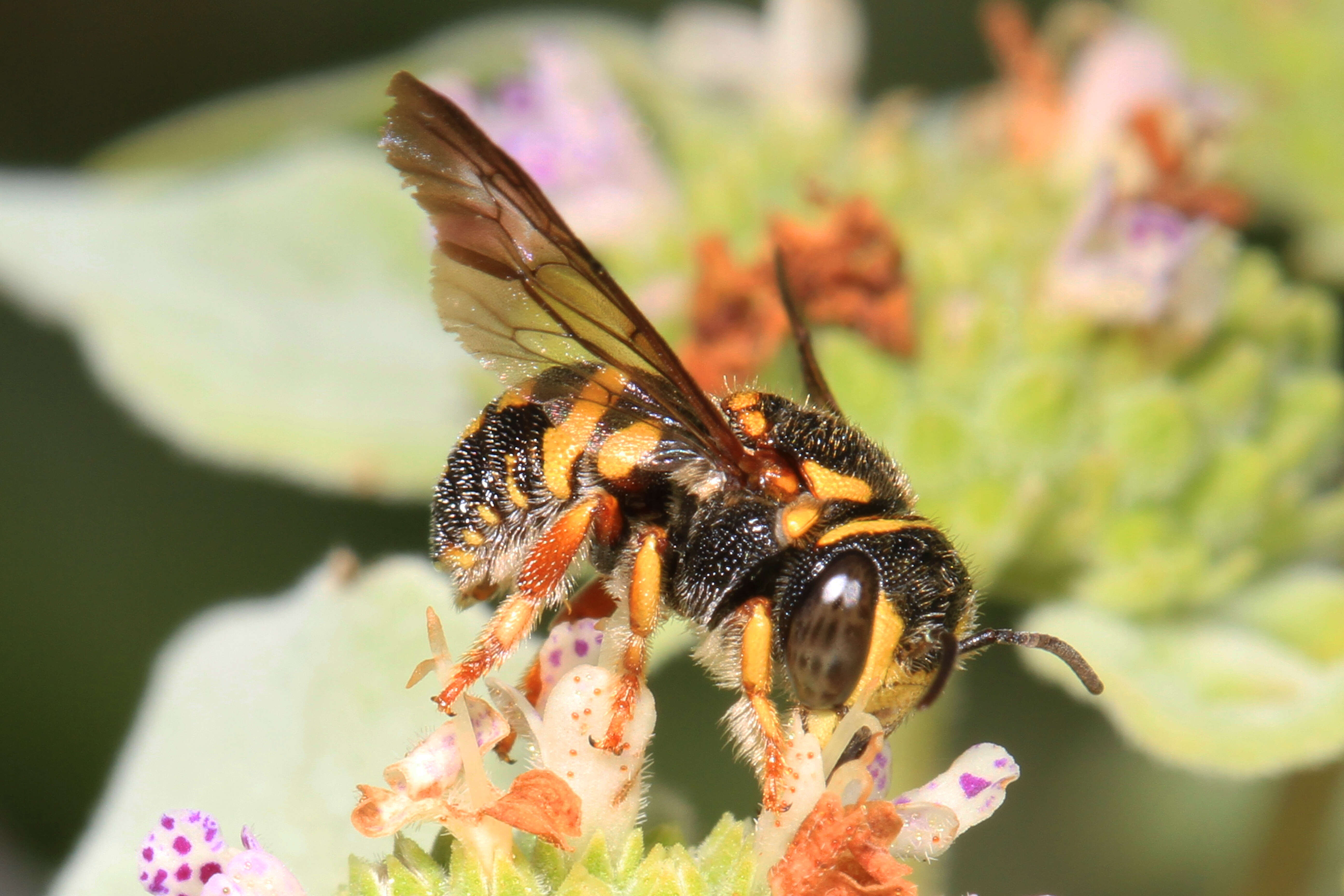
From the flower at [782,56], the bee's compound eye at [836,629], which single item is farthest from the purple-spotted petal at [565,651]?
the flower at [782,56]

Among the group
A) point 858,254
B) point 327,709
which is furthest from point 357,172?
point 327,709

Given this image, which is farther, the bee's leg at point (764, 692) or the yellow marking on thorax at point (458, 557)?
the yellow marking on thorax at point (458, 557)

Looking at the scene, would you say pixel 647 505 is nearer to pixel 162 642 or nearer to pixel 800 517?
pixel 800 517

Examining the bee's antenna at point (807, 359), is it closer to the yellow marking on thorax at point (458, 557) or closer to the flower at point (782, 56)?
the yellow marking on thorax at point (458, 557)

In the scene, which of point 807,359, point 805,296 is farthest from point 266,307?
point 807,359

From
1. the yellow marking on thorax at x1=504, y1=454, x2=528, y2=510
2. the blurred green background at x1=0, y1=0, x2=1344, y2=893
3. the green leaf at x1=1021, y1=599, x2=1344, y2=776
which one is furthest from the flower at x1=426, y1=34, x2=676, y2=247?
the yellow marking on thorax at x1=504, y1=454, x2=528, y2=510

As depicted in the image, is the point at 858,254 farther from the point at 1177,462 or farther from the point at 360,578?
the point at 360,578

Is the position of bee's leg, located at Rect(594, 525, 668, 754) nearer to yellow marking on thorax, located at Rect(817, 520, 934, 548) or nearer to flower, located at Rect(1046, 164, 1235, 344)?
yellow marking on thorax, located at Rect(817, 520, 934, 548)
